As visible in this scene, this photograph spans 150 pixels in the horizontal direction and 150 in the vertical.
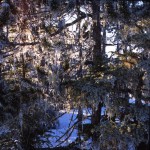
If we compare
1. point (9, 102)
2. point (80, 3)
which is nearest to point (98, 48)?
point (80, 3)

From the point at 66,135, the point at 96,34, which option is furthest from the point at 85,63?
the point at 66,135

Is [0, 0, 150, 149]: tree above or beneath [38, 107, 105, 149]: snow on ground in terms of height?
above

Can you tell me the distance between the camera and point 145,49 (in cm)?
504

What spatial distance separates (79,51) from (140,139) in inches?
84.9

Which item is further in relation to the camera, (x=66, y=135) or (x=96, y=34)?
(x=66, y=135)

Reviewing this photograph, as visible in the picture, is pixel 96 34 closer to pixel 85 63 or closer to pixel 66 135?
pixel 85 63

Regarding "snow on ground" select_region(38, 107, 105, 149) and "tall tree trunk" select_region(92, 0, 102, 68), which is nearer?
"tall tree trunk" select_region(92, 0, 102, 68)

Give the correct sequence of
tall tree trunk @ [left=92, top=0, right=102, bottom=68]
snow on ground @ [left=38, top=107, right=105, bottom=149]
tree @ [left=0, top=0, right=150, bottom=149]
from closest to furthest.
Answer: tree @ [left=0, top=0, right=150, bottom=149] → tall tree trunk @ [left=92, top=0, right=102, bottom=68] → snow on ground @ [left=38, top=107, right=105, bottom=149]

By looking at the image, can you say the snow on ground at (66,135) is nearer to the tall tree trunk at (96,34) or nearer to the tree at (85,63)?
the tree at (85,63)

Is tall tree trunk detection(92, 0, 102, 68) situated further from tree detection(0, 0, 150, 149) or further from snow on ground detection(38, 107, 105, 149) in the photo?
snow on ground detection(38, 107, 105, 149)

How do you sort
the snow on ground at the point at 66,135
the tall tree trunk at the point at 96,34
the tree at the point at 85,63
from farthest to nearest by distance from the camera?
the snow on ground at the point at 66,135, the tall tree trunk at the point at 96,34, the tree at the point at 85,63

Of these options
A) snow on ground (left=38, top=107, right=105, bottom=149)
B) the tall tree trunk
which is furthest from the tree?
snow on ground (left=38, top=107, right=105, bottom=149)

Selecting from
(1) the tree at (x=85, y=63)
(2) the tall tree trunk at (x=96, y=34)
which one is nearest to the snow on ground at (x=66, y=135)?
(1) the tree at (x=85, y=63)

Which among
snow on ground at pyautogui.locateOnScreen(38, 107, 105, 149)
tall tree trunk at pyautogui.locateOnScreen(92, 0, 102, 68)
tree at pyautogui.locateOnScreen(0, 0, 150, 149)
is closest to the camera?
tree at pyautogui.locateOnScreen(0, 0, 150, 149)
